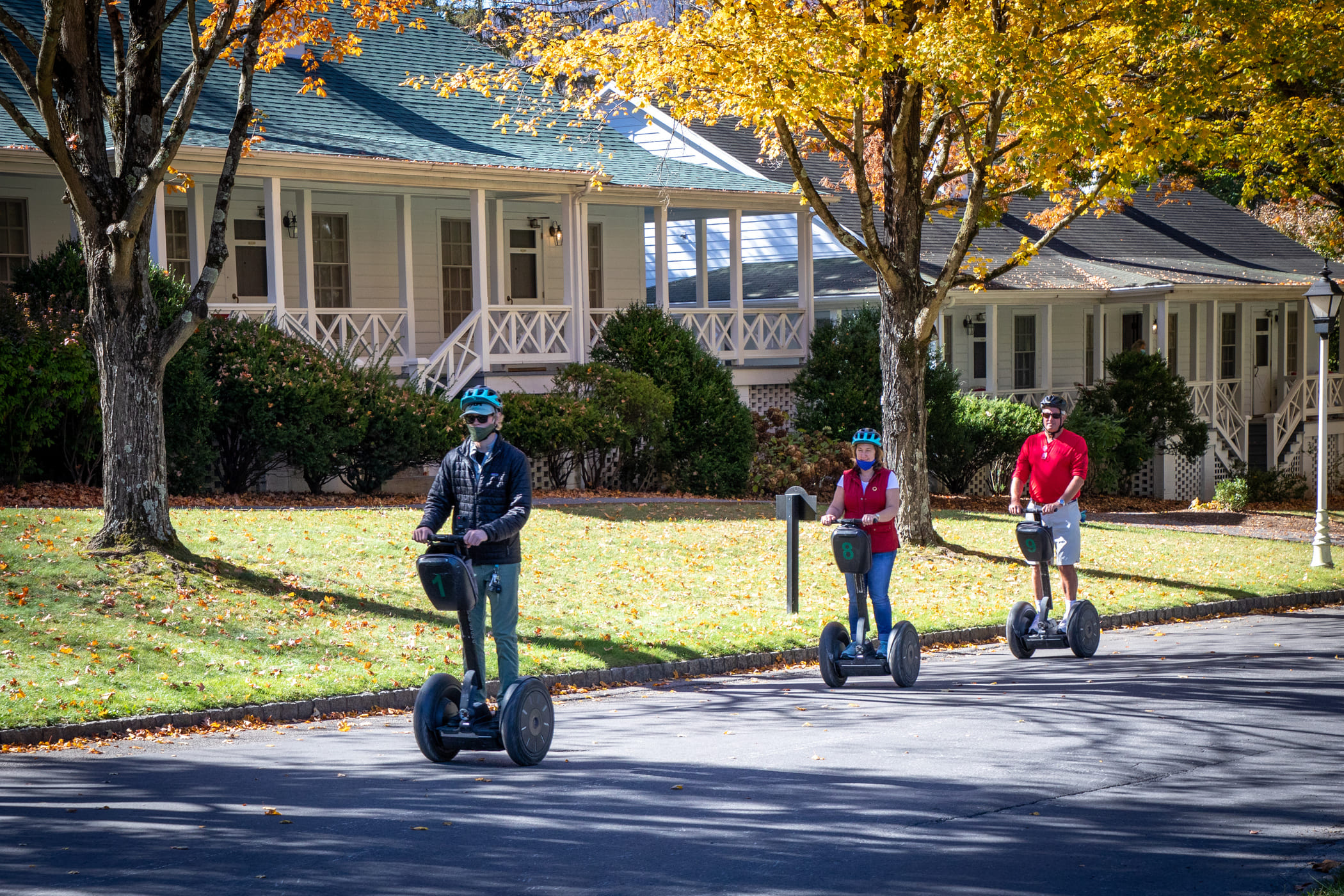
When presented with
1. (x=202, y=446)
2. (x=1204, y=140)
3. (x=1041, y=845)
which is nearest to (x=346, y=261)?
(x=202, y=446)

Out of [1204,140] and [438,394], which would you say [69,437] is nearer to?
[438,394]

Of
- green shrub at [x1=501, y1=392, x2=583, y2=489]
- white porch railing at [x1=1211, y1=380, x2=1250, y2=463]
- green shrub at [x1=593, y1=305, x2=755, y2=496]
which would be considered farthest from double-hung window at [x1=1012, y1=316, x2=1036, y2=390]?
green shrub at [x1=501, y1=392, x2=583, y2=489]

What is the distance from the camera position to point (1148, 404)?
2902cm

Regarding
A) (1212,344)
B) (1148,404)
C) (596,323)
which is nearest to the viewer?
(596,323)

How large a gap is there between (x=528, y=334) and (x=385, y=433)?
15.3ft

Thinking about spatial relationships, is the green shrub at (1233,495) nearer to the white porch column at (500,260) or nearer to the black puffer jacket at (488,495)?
the white porch column at (500,260)

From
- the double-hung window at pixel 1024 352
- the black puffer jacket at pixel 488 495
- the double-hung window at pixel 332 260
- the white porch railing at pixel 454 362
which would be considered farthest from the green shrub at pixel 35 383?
the double-hung window at pixel 1024 352

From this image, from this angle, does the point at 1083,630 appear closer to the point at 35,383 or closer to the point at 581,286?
the point at 35,383

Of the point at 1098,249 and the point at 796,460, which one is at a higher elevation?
the point at 1098,249

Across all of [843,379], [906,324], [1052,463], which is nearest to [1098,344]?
[843,379]

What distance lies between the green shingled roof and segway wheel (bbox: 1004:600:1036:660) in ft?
41.5

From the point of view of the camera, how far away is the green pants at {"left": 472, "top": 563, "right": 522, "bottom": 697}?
23.6ft

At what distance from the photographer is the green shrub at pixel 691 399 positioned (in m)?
21.9

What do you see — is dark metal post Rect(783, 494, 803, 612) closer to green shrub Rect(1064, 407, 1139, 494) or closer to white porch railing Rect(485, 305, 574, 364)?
white porch railing Rect(485, 305, 574, 364)
